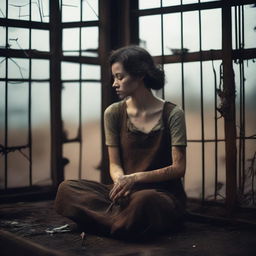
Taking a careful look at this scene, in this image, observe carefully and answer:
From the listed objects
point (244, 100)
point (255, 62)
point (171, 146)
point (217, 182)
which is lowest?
point (217, 182)

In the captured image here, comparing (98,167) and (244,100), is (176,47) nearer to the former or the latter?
(244,100)

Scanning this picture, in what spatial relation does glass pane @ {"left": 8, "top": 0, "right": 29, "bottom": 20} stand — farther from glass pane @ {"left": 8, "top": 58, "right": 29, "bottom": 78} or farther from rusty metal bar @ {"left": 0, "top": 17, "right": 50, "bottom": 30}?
glass pane @ {"left": 8, "top": 58, "right": 29, "bottom": 78}

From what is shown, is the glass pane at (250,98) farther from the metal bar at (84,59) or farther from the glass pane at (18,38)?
the glass pane at (18,38)

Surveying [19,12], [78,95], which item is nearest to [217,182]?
[78,95]

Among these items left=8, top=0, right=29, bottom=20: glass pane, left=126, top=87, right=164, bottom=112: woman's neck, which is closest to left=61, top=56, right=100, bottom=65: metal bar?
left=8, top=0, right=29, bottom=20: glass pane

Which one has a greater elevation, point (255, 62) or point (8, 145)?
point (255, 62)

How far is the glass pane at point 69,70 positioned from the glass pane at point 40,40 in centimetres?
26

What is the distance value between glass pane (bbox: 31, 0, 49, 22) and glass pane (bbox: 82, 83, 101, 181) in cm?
83

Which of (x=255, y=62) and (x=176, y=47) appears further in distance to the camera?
(x=176, y=47)

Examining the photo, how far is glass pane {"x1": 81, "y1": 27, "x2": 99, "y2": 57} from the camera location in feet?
17.4

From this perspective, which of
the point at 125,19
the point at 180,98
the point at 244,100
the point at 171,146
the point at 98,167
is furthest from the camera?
the point at 98,167

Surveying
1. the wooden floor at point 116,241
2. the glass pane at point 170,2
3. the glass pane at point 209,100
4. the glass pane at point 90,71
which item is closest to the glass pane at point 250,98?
the glass pane at point 209,100

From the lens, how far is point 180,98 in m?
4.74

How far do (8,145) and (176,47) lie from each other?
78.0 inches
